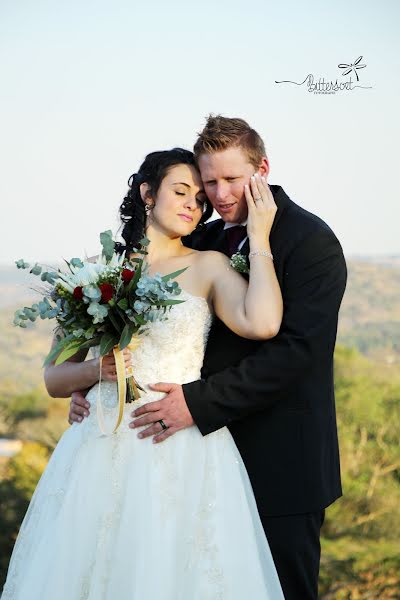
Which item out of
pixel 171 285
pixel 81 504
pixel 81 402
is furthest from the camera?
pixel 81 402

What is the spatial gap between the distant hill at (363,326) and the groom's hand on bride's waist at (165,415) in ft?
20.0

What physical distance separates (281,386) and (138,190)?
119 cm

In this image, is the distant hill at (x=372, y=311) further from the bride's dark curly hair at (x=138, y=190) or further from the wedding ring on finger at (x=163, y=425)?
the wedding ring on finger at (x=163, y=425)

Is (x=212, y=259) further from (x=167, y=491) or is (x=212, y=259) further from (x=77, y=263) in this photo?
(x=167, y=491)

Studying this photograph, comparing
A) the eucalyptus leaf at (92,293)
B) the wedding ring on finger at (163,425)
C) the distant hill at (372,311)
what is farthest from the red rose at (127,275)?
the distant hill at (372,311)

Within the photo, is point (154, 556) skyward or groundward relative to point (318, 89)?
groundward

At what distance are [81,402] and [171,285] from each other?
84 centimetres

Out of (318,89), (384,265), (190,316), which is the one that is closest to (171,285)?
(190,316)

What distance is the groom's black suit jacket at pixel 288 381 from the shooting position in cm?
406

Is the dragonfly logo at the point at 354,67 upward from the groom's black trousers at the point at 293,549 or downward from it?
upward

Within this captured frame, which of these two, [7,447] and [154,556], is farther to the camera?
[7,447]

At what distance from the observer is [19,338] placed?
10039 mm

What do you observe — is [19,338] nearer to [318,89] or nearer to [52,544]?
[318,89]

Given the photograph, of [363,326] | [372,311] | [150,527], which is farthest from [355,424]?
[150,527]
